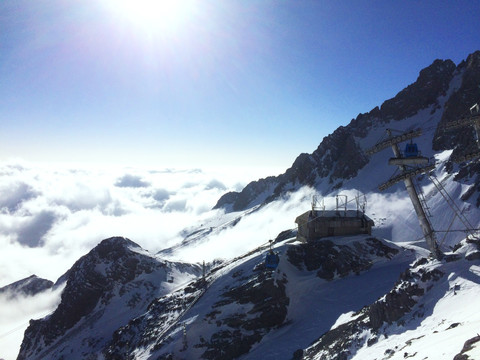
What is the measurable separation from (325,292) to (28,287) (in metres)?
180

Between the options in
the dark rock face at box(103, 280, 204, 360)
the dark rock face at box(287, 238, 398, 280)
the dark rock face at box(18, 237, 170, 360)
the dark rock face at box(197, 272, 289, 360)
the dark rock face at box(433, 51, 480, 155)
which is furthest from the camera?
the dark rock face at box(433, 51, 480, 155)

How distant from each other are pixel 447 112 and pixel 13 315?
221 m

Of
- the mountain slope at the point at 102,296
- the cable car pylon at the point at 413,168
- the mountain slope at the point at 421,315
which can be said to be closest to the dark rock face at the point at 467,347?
the mountain slope at the point at 421,315

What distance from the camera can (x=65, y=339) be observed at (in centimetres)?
8362

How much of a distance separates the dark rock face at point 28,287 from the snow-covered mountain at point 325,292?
277 feet

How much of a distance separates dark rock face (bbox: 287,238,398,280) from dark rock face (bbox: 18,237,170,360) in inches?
2172

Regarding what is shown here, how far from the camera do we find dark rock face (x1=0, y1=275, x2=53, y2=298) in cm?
16612

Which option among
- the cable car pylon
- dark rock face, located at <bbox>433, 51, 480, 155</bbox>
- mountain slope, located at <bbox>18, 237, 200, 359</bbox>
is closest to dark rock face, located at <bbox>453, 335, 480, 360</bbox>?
the cable car pylon

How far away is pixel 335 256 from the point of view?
5094 centimetres

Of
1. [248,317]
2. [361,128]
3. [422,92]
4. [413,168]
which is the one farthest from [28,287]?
[422,92]

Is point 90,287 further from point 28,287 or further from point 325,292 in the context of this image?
point 28,287

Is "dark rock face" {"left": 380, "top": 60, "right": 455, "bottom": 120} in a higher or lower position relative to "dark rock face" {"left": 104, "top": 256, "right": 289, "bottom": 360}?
higher

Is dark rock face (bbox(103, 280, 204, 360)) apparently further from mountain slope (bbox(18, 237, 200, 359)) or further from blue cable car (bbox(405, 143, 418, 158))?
blue cable car (bbox(405, 143, 418, 158))

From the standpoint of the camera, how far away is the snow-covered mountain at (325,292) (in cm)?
2419
